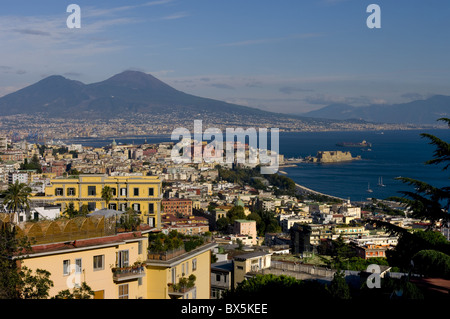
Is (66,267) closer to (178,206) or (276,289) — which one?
(276,289)

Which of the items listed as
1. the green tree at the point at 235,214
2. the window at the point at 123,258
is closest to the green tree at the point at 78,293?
the window at the point at 123,258

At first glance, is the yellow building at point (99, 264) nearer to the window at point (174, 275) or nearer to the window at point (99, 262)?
the window at point (99, 262)

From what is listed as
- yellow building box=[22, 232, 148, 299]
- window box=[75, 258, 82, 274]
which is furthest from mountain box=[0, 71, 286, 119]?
window box=[75, 258, 82, 274]

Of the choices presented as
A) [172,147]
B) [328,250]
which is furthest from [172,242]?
[172,147]

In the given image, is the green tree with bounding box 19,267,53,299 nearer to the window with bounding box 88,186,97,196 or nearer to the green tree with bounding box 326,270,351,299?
the green tree with bounding box 326,270,351,299

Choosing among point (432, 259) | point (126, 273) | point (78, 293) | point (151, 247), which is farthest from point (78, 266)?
point (432, 259)
